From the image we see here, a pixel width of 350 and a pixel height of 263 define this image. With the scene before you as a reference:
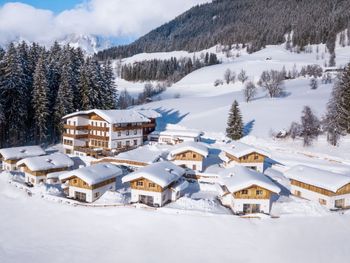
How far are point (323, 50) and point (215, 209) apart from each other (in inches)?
6276

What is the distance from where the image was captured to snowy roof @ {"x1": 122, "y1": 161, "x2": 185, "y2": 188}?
3369cm

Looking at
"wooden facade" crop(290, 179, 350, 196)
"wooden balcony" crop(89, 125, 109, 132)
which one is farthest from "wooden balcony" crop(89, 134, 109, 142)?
"wooden facade" crop(290, 179, 350, 196)

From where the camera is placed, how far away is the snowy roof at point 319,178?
3347cm

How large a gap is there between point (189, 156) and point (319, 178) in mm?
16293

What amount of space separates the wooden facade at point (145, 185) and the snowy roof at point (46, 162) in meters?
12.5

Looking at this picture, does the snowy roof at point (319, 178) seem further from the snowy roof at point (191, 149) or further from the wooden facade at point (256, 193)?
the snowy roof at point (191, 149)

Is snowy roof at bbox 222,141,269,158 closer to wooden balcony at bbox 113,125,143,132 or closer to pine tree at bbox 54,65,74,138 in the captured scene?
wooden balcony at bbox 113,125,143,132

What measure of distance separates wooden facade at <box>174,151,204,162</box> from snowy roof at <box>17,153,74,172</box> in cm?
1405

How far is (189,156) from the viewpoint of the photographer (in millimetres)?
44719

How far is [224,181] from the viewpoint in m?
35.7

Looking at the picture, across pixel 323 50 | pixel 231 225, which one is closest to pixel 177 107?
pixel 231 225

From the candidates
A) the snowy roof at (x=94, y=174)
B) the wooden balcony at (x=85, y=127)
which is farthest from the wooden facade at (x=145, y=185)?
the wooden balcony at (x=85, y=127)

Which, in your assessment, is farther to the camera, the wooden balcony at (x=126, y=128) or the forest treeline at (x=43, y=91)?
the wooden balcony at (x=126, y=128)

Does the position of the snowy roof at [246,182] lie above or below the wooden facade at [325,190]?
above
